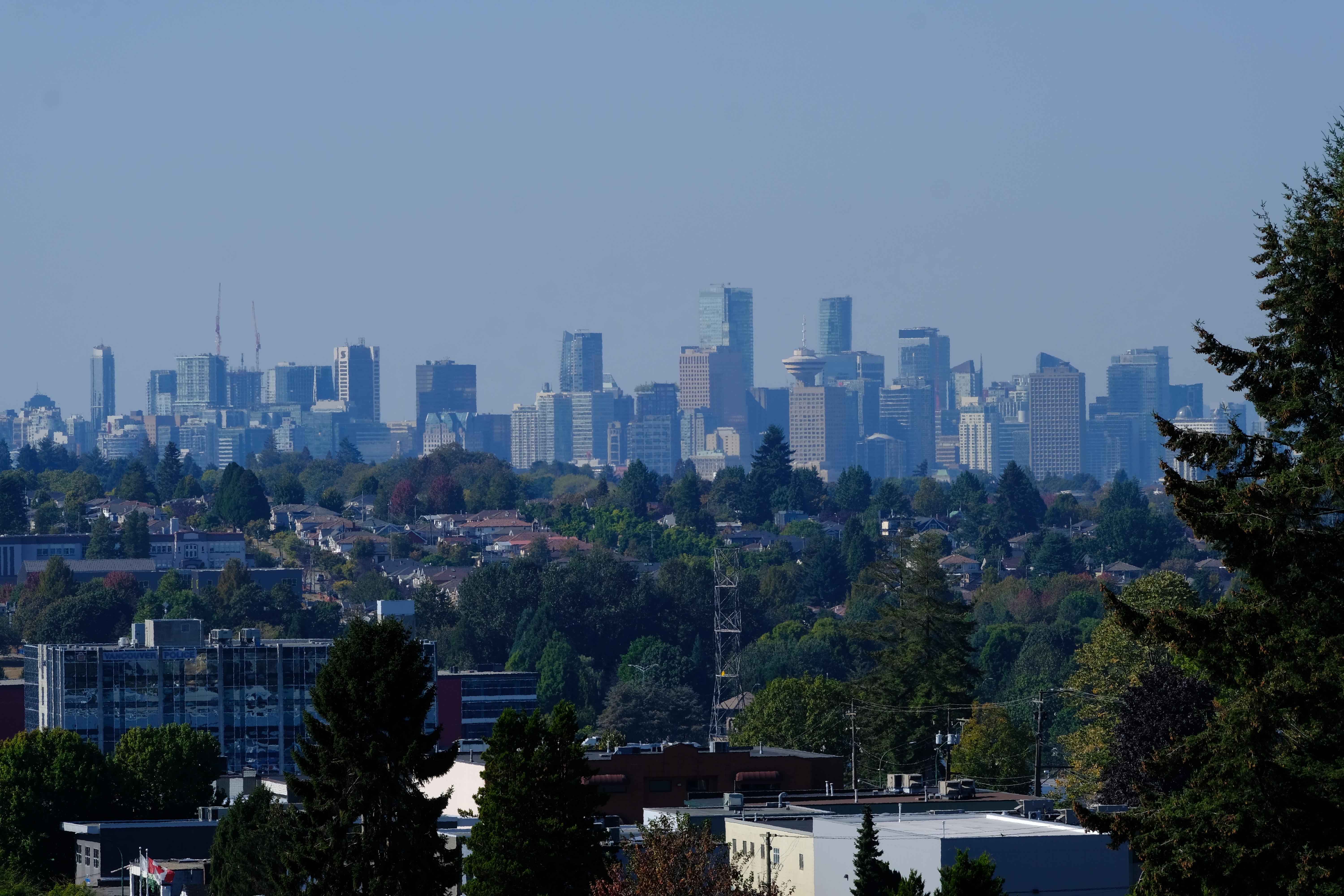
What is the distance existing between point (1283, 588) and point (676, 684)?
8508 cm

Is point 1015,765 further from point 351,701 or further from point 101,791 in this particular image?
point 351,701

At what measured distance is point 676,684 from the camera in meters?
102

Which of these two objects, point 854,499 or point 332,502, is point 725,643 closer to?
point 332,502

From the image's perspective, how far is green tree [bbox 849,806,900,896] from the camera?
2845 cm

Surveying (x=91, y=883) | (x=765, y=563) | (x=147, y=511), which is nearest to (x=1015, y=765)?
(x=91, y=883)

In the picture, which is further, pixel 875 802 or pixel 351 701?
pixel 875 802

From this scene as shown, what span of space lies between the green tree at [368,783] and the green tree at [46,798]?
2419cm

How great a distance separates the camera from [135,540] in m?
150

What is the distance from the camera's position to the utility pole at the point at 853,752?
5462 centimetres

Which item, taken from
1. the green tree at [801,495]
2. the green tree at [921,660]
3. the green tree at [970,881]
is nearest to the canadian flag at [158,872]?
the green tree at [970,881]

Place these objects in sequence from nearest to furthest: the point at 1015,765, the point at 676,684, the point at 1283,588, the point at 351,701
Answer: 1. the point at 1283,588
2. the point at 351,701
3. the point at 1015,765
4. the point at 676,684

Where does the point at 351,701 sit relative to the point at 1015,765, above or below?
above

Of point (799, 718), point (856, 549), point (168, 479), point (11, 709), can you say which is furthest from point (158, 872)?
point (168, 479)

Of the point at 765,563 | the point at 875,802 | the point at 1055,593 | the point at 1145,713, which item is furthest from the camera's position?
the point at 765,563
